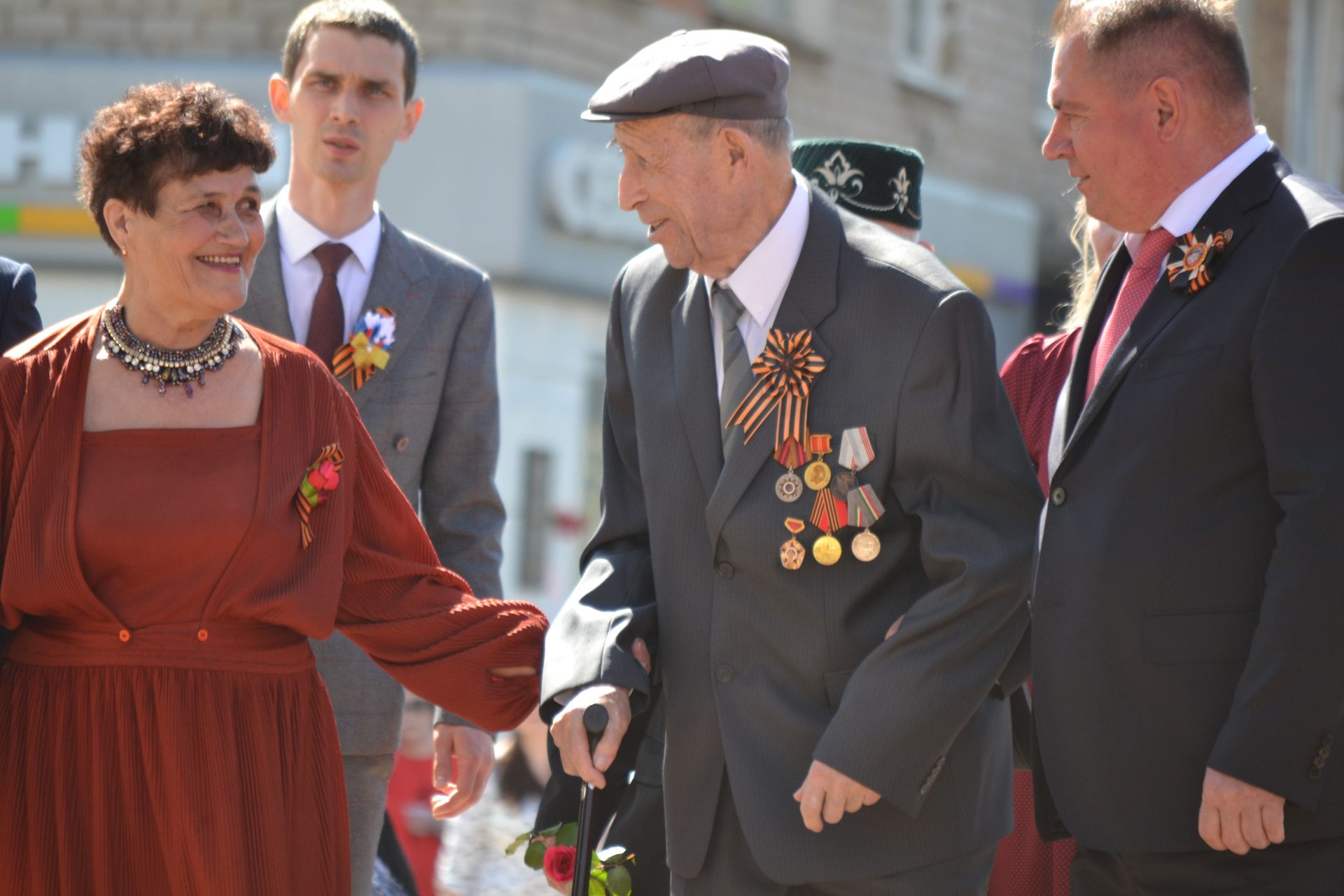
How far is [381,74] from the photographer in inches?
158

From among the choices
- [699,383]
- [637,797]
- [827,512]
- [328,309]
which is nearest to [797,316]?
[699,383]

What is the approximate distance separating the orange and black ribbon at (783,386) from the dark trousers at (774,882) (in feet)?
2.05

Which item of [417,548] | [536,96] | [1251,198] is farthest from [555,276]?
[1251,198]

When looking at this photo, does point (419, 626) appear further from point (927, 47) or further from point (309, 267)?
point (927, 47)

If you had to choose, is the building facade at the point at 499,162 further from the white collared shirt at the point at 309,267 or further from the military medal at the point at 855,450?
the military medal at the point at 855,450

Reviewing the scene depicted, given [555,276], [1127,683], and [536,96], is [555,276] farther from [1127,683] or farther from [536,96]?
[1127,683]

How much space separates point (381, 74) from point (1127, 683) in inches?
88.5

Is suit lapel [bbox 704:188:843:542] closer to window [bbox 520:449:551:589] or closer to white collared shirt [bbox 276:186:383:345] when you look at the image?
white collared shirt [bbox 276:186:383:345]

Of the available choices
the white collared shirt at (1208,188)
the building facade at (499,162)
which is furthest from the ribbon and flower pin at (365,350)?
the building facade at (499,162)

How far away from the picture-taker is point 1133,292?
3.02 metres

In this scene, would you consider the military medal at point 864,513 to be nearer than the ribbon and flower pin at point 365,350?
Yes

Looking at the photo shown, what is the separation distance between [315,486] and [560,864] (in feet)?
2.67

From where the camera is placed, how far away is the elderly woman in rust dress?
2.96 m

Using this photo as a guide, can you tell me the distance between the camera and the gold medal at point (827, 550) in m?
2.85
